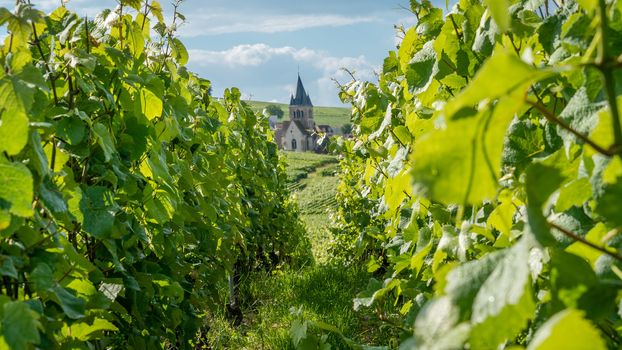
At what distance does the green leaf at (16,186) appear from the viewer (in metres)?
1.00

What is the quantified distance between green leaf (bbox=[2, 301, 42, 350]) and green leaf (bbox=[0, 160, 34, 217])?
18 cm

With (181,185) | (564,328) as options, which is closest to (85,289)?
(564,328)

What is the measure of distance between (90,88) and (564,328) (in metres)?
1.99

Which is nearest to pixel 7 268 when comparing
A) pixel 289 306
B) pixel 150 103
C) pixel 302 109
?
pixel 150 103

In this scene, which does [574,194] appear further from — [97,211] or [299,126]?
[299,126]

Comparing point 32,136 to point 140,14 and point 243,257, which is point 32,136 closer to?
point 140,14

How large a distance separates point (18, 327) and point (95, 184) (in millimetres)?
1264

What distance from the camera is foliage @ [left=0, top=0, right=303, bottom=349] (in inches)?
52.0

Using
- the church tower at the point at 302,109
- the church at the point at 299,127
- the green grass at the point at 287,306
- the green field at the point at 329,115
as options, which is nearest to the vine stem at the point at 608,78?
the green grass at the point at 287,306

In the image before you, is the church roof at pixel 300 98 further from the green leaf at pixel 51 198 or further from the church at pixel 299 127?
the green leaf at pixel 51 198

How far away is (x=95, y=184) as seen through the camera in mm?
2236

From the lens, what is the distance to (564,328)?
17.2 inches

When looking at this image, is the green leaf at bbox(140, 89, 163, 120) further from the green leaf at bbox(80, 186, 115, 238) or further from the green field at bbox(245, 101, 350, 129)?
the green field at bbox(245, 101, 350, 129)

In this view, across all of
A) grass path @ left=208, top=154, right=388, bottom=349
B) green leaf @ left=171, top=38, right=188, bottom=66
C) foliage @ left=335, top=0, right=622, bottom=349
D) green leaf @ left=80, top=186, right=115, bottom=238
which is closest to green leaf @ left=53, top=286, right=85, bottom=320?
green leaf @ left=80, top=186, right=115, bottom=238
